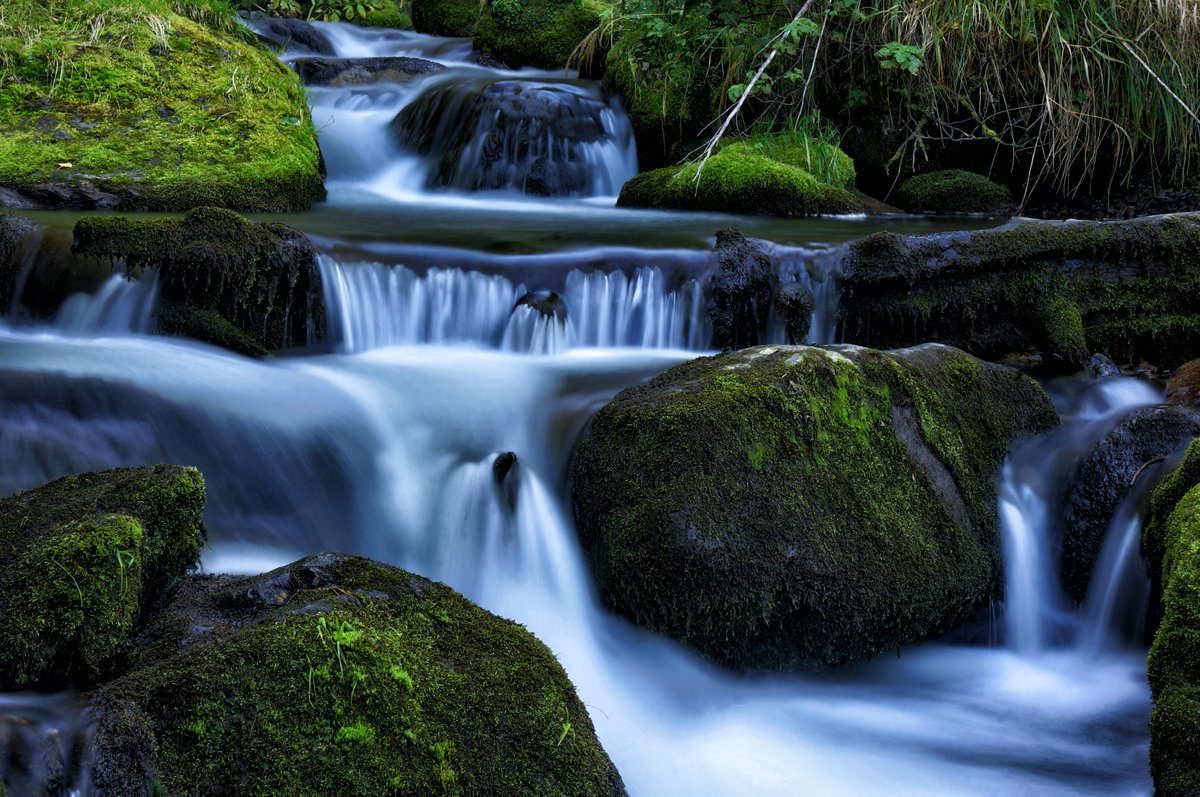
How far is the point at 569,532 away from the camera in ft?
11.8

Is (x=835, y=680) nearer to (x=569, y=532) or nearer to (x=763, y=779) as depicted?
(x=763, y=779)

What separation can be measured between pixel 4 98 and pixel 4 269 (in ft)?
9.49

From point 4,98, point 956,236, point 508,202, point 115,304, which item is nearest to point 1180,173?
point 956,236

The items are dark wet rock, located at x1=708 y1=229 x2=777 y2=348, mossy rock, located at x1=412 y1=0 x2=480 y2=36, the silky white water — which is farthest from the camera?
mossy rock, located at x1=412 y1=0 x2=480 y2=36

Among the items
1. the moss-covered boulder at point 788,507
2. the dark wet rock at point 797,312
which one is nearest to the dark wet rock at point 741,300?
the dark wet rock at point 797,312

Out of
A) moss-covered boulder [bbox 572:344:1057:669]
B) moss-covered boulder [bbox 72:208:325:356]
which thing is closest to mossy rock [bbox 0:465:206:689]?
moss-covered boulder [bbox 572:344:1057:669]

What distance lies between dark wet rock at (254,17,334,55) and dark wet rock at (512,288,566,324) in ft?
25.9

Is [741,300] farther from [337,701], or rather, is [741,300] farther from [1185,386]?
[337,701]

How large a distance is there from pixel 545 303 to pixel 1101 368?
10.2 ft

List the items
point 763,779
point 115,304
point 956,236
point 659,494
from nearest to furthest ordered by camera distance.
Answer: point 763,779, point 659,494, point 115,304, point 956,236

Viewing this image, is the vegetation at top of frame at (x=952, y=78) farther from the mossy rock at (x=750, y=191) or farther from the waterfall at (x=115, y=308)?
the waterfall at (x=115, y=308)

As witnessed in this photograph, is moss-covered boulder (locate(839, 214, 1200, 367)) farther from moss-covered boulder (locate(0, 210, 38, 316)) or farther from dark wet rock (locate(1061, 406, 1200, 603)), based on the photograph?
moss-covered boulder (locate(0, 210, 38, 316))

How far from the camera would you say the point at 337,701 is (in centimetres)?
193

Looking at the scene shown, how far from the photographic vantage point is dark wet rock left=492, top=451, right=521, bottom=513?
12.1 feet
